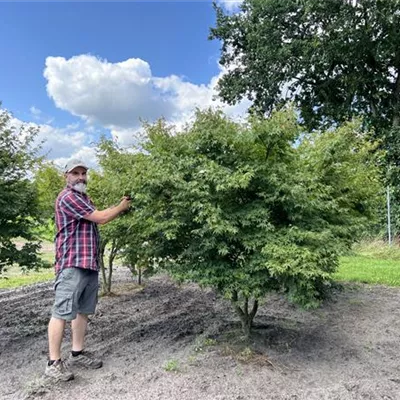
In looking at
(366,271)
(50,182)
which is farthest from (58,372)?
(366,271)

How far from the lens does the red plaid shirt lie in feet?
9.36

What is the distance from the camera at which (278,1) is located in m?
13.7

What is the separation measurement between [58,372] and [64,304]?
0.45m

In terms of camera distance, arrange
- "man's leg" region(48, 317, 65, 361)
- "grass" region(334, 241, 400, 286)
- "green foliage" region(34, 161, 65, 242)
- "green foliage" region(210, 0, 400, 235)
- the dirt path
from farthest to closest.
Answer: "green foliage" region(210, 0, 400, 235) → "grass" region(334, 241, 400, 286) → "green foliage" region(34, 161, 65, 242) → "man's leg" region(48, 317, 65, 361) → the dirt path

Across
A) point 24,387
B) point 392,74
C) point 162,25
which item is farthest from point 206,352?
point 392,74

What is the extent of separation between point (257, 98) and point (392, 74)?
4.87 m

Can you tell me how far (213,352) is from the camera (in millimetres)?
3148

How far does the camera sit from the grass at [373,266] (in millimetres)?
6868

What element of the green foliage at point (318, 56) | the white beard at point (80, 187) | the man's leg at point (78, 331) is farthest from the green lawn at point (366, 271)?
the green foliage at point (318, 56)

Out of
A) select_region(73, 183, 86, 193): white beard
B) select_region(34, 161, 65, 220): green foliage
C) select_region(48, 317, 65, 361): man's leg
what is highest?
select_region(34, 161, 65, 220): green foliage

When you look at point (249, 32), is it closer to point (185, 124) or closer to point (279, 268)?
point (185, 124)

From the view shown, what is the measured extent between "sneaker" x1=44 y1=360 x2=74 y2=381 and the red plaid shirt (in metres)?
0.64

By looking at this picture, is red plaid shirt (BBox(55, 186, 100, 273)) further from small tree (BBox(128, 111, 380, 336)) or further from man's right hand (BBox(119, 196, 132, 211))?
small tree (BBox(128, 111, 380, 336))

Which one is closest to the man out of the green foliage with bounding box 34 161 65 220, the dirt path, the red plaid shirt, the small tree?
the red plaid shirt
